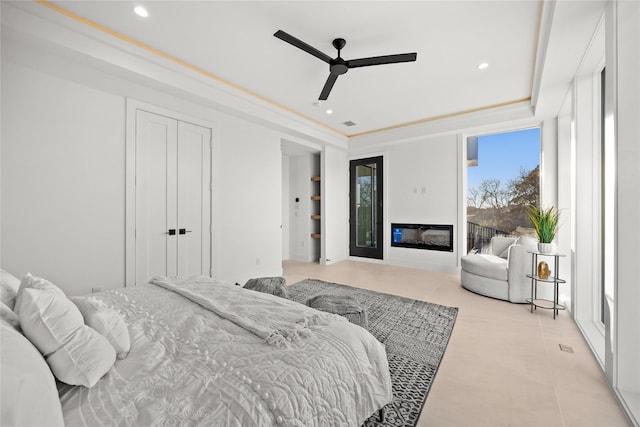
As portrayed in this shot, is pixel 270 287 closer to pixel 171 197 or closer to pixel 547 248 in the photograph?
pixel 171 197

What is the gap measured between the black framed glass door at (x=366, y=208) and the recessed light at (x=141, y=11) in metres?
4.91

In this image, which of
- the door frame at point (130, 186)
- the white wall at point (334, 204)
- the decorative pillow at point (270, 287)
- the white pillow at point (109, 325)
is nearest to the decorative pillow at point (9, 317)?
the white pillow at point (109, 325)

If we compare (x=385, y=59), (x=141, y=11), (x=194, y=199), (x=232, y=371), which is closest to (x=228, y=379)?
(x=232, y=371)

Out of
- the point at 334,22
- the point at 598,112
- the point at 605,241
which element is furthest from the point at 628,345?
the point at 334,22

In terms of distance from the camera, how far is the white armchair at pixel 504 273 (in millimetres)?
3549

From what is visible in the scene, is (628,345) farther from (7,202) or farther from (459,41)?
(7,202)

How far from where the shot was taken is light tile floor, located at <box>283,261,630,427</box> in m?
1.65

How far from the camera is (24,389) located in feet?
2.39

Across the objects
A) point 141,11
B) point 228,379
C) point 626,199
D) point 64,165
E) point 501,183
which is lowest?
point 228,379

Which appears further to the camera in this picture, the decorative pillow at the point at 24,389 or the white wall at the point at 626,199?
the white wall at the point at 626,199

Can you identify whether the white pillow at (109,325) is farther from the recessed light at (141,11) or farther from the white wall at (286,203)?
the white wall at (286,203)

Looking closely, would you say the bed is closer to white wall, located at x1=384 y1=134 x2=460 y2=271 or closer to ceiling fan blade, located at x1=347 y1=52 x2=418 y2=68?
ceiling fan blade, located at x1=347 y1=52 x2=418 y2=68

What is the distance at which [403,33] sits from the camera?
8.82 feet

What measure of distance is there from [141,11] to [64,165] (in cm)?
169
